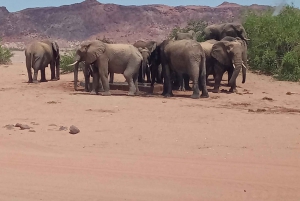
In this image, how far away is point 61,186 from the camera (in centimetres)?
635

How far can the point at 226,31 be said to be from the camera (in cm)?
2117

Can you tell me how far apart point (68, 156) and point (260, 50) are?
15.7 meters

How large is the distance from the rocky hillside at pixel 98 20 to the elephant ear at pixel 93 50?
5786 centimetres

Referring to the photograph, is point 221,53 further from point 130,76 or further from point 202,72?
point 130,76

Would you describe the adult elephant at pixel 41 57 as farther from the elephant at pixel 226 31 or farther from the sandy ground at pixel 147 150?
the elephant at pixel 226 31

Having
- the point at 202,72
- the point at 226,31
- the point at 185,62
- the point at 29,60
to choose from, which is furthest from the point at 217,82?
the point at 29,60

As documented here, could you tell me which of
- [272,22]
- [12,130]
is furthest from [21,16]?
[12,130]

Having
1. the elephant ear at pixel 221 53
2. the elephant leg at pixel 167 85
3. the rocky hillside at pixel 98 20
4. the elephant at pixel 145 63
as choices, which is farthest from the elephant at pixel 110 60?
the rocky hillside at pixel 98 20

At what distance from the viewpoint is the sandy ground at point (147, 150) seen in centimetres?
637

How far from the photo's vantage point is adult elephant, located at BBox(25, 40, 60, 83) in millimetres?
18688

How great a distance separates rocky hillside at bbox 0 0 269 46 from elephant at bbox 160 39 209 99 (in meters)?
57.4

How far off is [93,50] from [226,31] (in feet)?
22.9

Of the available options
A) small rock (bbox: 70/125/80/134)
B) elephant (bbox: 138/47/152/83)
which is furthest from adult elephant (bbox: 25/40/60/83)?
small rock (bbox: 70/125/80/134)

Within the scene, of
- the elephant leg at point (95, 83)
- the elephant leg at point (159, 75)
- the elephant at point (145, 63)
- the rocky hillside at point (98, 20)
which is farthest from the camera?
the rocky hillside at point (98, 20)
